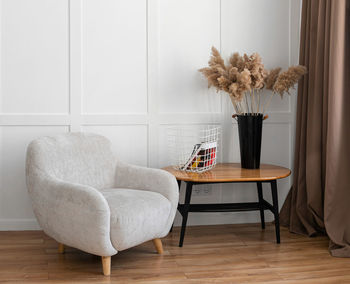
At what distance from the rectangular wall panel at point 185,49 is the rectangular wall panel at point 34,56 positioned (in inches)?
28.1

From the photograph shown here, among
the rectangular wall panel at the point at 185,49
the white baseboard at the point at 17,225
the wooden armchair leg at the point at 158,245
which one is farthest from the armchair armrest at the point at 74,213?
the rectangular wall panel at the point at 185,49

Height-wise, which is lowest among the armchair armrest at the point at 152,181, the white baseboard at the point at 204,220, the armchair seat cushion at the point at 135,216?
the white baseboard at the point at 204,220

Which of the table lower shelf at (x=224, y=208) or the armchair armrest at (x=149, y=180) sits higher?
the armchair armrest at (x=149, y=180)

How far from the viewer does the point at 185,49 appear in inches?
128

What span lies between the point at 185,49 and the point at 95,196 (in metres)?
1.51

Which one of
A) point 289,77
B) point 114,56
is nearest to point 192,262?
point 289,77

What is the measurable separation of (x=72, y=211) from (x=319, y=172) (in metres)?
1.71

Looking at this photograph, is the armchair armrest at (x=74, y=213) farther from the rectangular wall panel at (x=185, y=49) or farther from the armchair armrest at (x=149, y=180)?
the rectangular wall panel at (x=185, y=49)

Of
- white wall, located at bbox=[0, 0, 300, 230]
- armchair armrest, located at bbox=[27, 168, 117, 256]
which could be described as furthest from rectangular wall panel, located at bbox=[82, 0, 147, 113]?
armchair armrest, located at bbox=[27, 168, 117, 256]

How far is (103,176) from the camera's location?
283 centimetres

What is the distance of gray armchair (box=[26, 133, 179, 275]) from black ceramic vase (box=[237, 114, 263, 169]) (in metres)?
0.67

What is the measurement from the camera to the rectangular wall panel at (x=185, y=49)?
324 centimetres

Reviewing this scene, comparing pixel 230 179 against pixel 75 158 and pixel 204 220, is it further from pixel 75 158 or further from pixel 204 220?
pixel 75 158

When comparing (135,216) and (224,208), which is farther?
(224,208)
